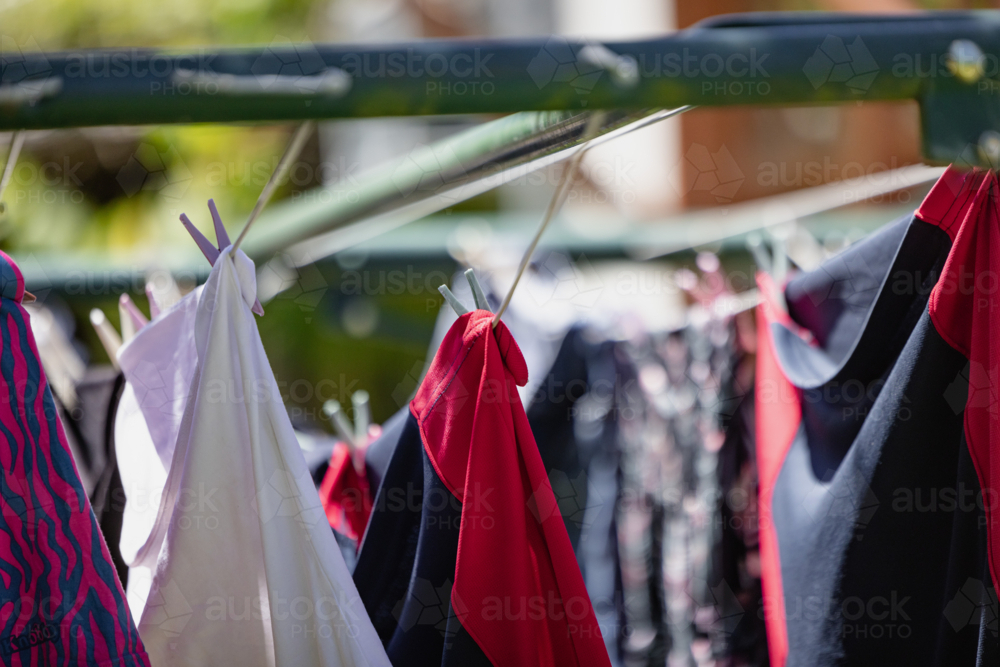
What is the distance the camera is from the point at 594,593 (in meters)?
0.76

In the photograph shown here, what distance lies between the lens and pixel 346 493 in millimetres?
688

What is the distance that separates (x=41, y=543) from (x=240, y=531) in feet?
0.35

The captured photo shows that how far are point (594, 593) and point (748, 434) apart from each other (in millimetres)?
210

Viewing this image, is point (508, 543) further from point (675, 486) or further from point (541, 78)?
point (675, 486)

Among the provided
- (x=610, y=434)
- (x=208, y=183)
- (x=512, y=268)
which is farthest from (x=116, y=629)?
(x=208, y=183)

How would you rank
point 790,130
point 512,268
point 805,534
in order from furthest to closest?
point 790,130 → point 512,268 → point 805,534

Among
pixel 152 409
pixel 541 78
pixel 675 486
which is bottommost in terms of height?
pixel 675 486

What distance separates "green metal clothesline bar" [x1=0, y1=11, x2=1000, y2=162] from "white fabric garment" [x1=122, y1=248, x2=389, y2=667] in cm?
11

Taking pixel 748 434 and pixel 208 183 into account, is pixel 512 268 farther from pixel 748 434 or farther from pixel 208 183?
pixel 208 183

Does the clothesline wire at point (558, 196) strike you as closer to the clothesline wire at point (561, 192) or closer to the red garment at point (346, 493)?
the clothesline wire at point (561, 192)

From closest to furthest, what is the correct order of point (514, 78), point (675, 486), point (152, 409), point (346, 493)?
1. point (514, 78)
2. point (152, 409)
3. point (346, 493)
4. point (675, 486)

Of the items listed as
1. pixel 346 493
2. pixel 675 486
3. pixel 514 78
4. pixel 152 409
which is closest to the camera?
pixel 514 78

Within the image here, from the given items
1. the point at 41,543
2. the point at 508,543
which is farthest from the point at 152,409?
the point at 508,543

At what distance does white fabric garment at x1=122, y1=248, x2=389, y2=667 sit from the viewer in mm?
473
